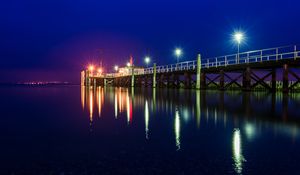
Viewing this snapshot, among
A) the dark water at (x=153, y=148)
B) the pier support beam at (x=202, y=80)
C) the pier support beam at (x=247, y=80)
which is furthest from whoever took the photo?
the pier support beam at (x=202, y=80)

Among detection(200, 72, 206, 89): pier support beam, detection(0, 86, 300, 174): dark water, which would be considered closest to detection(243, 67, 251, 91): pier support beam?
detection(200, 72, 206, 89): pier support beam

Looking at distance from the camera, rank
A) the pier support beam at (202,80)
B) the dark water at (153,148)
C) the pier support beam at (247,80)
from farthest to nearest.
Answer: the pier support beam at (202,80), the pier support beam at (247,80), the dark water at (153,148)

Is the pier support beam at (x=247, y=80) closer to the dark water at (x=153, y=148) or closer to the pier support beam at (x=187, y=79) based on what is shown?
the pier support beam at (x=187, y=79)

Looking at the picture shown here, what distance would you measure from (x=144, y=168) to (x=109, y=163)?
0.72m

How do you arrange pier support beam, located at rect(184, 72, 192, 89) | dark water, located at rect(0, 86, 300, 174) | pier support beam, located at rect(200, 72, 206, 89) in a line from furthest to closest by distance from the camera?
pier support beam, located at rect(184, 72, 192, 89), pier support beam, located at rect(200, 72, 206, 89), dark water, located at rect(0, 86, 300, 174)

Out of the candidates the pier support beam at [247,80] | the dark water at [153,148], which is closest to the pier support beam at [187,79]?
the pier support beam at [247,80]

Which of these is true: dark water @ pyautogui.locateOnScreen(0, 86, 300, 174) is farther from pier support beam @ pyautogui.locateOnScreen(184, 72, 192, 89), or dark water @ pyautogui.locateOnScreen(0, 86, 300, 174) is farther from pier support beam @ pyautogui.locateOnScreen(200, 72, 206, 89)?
pier support beam @ pyautogui.locateOnScreen(184, 72, 192, 89)

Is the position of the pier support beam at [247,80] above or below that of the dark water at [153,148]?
above

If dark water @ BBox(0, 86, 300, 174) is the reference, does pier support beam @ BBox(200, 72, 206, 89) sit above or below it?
above

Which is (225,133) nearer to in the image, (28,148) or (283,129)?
(283,129)

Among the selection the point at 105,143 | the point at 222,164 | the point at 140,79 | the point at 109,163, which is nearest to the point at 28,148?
the point at 105,143

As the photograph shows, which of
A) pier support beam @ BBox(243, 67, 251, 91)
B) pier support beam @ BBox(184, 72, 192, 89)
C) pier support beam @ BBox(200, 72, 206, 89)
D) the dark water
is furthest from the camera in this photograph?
pier support beam @ BBox(184, 72, 192, 89)

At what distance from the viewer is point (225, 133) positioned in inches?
328

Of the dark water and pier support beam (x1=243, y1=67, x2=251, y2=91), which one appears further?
pier support beam (x1=243, y1=67, x2=251, y2=91)
